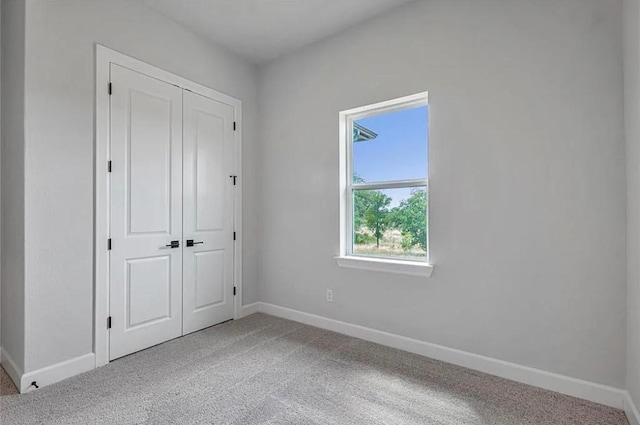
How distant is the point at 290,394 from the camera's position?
79.9 inches

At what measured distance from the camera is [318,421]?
1.77 metres

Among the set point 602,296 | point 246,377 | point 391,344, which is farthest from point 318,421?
point 602,296

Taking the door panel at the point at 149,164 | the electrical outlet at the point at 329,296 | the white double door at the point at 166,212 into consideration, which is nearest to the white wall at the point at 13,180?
the white double door at the point at 166,212

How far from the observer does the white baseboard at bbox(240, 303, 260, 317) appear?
3.58m

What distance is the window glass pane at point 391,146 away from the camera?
8.87 feet

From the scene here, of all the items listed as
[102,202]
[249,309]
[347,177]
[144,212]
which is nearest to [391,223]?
[347,177]

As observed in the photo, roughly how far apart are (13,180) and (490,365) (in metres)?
3.65

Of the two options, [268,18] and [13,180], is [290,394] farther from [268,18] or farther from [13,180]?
[268,18]

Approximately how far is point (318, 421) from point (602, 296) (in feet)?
6.08

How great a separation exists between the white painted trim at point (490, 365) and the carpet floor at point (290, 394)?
54 millimetres

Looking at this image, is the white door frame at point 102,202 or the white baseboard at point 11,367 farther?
the white door frame at point 102,202

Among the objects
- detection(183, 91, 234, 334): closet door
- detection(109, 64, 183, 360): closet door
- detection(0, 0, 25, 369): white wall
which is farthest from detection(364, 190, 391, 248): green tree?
A: detection(0, 0, 25, 369): white wall

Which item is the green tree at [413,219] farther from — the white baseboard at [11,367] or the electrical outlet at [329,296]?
the white baseboard at [11,367]

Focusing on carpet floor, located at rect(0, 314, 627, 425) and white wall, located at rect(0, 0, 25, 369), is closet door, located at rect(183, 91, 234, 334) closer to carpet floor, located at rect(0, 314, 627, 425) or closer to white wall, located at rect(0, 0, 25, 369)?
carpet floor, located at rect(0, 314, 627, 425)
